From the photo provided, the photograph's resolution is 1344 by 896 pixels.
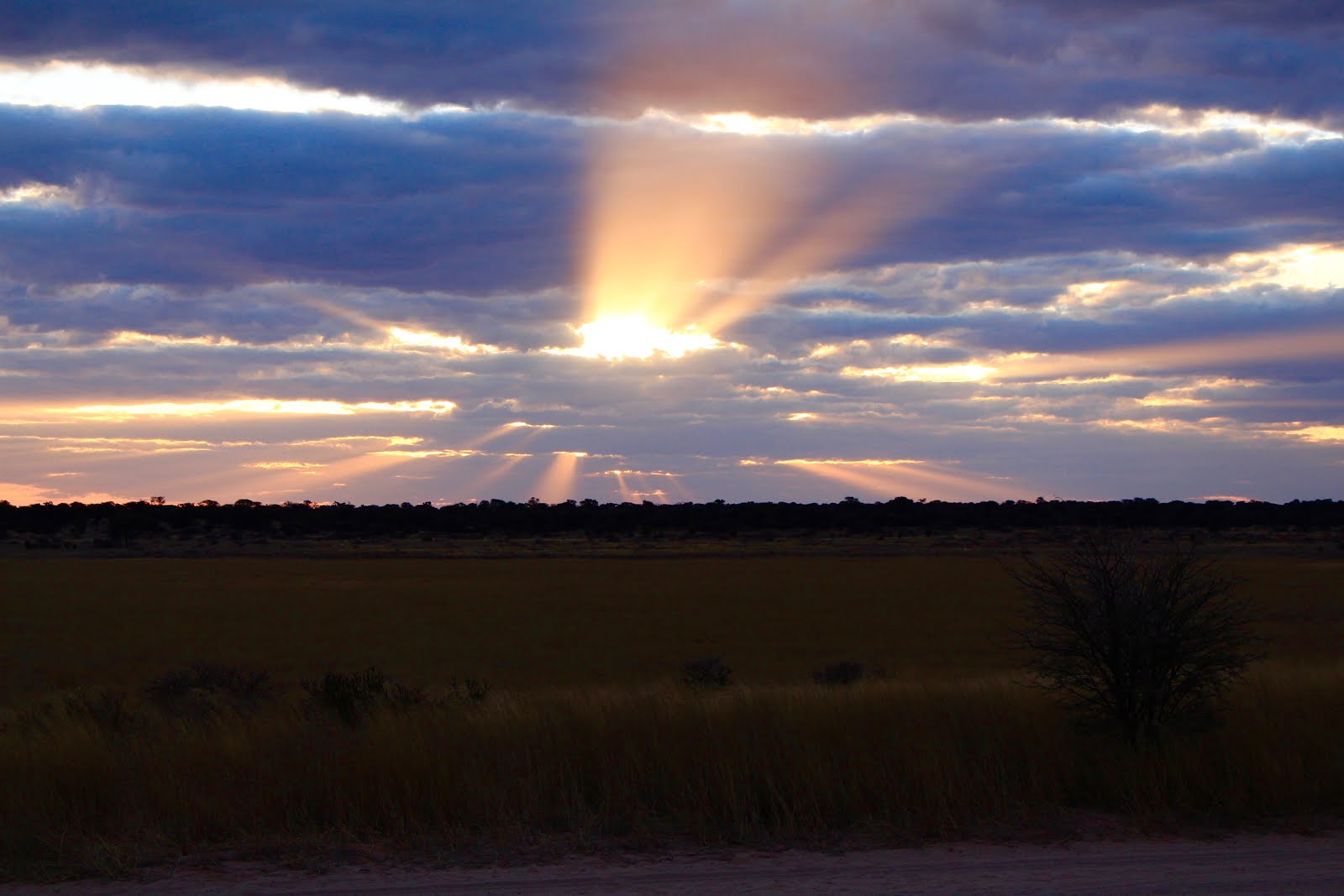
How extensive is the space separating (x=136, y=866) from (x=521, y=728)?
3609 millimetres

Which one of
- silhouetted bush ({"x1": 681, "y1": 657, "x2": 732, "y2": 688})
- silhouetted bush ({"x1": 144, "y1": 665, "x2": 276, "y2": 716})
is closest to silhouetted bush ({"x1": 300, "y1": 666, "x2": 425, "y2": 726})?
silhouetted bush ({"x1": 144, "y1": 665, "x2": 276, "y2": 716})

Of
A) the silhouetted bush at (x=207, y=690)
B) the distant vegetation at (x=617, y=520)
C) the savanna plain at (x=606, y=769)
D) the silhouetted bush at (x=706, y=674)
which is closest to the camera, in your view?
the savanna plain at (x=606, y=769)

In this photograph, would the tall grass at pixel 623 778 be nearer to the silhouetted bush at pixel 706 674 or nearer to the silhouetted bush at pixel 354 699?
the silhouetted bush at pixel 354 699

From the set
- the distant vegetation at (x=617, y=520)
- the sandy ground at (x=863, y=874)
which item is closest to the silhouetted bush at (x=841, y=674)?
the sandy ground at (x=863, y=874)

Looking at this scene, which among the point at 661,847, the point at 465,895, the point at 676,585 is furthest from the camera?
the point at 676,585

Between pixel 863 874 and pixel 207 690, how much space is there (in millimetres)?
13755

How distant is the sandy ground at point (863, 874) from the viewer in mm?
7031

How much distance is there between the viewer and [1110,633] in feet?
35.6

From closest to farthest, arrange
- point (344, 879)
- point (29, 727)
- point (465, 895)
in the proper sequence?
point (465, 895)
point (344, 879)
point (29, 727)

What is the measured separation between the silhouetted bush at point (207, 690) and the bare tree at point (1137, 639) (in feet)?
33.0

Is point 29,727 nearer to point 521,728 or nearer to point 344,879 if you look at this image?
point 521,728

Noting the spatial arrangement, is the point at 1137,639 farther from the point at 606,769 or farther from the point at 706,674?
the point at 706,674

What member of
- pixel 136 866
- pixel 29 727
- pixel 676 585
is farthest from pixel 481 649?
pixel 676 585

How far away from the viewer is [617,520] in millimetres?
132625
